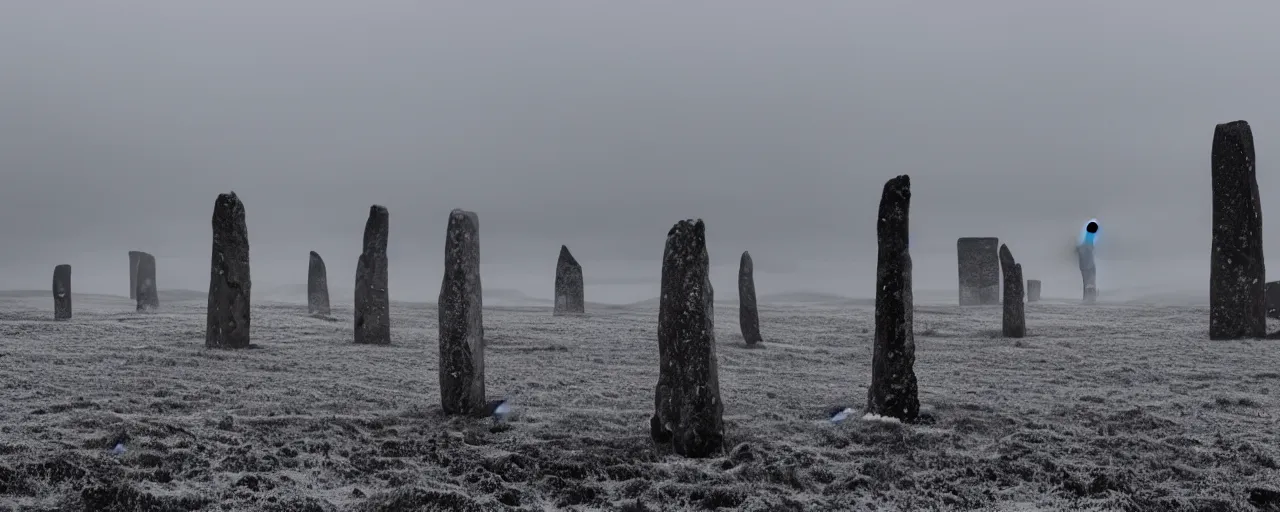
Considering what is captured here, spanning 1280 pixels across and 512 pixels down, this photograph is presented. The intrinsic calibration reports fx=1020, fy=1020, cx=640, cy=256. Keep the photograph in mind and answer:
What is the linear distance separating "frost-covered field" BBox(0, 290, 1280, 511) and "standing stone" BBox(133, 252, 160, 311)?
15197mm

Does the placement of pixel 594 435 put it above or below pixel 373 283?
below

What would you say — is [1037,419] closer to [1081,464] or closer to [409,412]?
[1081,464]

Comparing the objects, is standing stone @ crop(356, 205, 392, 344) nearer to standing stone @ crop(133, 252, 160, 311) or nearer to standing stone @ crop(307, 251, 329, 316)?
standing stone @ crop(307, 251, 329, 316)

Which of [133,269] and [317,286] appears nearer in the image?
[317,286]

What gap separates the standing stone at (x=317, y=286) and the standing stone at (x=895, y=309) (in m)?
21.2

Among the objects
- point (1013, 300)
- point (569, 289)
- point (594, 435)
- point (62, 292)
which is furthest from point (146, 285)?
point (594, 435)

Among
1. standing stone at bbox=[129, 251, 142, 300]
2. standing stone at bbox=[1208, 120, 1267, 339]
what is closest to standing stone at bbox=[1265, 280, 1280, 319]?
standing stone at bbox=[1208, 120, 1267, 339]

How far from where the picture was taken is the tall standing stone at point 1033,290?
154ft

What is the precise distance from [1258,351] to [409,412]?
51.8ft

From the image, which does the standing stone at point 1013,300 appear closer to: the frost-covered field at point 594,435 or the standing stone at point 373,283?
the frost-covered field at point 594,435

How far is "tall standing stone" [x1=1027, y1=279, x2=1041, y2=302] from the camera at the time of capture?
46.9 m

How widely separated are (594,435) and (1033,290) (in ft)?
134

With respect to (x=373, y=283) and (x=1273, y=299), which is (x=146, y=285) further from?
(x=1273, y=299)

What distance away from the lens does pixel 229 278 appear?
18812 mm
